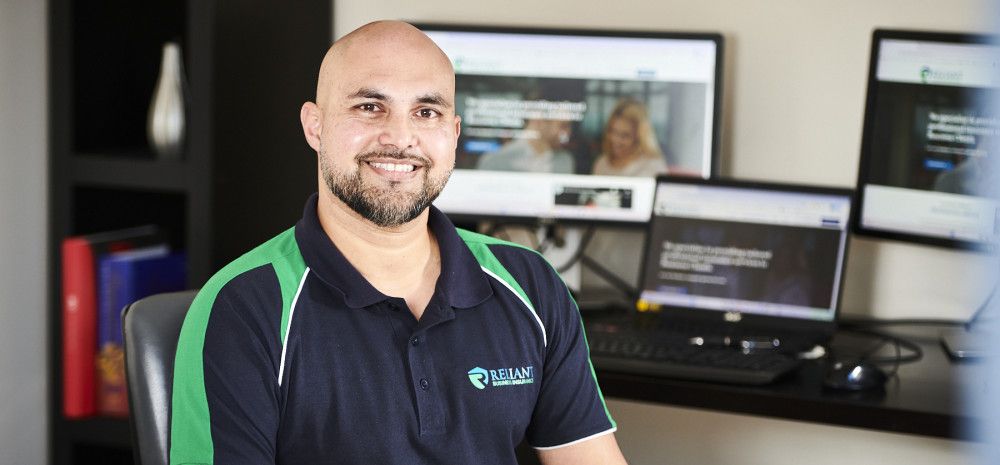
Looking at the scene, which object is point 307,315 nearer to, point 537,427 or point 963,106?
point 537,427

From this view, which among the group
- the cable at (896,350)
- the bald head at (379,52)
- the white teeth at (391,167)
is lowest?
the cable at (896,350)

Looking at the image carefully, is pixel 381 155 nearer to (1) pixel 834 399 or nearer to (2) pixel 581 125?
(1) pixel 834 399

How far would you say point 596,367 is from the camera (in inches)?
75.2

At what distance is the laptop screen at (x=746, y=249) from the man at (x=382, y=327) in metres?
0.63

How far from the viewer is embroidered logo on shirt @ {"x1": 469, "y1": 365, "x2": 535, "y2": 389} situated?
1483 mm

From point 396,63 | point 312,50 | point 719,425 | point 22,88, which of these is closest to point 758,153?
point 719,425

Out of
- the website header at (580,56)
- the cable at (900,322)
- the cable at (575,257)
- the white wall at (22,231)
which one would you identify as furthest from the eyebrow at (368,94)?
the white wall at (22,231)

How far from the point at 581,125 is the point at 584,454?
A: 912mm

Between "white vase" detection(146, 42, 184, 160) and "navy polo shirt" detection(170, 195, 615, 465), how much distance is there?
1044 mm

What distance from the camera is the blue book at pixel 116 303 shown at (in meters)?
2.48

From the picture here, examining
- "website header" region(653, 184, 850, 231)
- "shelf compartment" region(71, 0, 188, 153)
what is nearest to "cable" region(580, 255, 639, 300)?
"website header" region(653, 184, 850, 231)

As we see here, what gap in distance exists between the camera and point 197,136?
7.71ft

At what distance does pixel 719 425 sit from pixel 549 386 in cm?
101

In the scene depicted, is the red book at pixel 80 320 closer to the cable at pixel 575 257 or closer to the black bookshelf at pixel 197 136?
the black bookshelf at pixel 197 136
